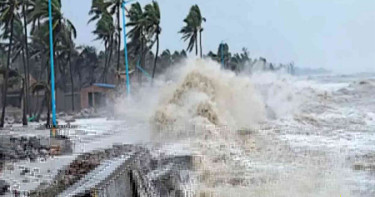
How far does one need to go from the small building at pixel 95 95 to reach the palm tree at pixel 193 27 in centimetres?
1032

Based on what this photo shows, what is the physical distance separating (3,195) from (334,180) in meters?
5.62

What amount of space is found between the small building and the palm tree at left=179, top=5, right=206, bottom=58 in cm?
1032

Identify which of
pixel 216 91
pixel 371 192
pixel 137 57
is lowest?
pixel 371 192

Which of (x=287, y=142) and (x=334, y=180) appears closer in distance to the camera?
(x=334, y=180)

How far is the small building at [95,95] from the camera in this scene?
38831mm

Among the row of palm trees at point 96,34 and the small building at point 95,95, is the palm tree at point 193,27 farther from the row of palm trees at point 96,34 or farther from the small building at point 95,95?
the small building at point 95,95

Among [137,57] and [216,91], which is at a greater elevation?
[137,57]

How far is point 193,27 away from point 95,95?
11806 millimetres

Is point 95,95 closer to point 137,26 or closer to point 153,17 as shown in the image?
point 137,26

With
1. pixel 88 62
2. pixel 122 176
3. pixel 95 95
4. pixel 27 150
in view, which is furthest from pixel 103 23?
pixel 122 176

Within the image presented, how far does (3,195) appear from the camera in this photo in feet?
26.8

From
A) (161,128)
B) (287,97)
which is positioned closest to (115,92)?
(287,97)

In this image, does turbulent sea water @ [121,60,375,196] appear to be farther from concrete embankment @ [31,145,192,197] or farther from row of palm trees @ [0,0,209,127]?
row of palm trees @ [0,0,209,127]

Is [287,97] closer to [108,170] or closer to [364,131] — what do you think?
[364,131]
